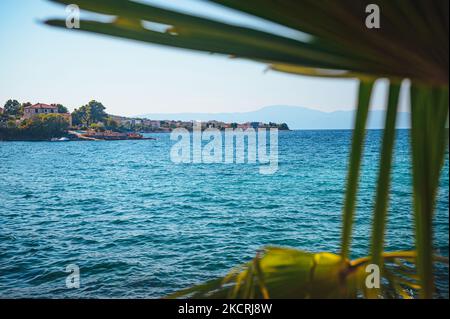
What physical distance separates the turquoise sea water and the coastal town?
8201mm

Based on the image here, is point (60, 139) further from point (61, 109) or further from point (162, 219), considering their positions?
point (162, 219)

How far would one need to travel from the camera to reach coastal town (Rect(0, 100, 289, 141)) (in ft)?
199

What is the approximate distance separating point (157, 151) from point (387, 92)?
6829 centimetres

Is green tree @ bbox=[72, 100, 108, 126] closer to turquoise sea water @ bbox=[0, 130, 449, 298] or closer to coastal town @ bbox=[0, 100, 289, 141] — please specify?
coastal town @ bbox=[0, 100, 289, 141]

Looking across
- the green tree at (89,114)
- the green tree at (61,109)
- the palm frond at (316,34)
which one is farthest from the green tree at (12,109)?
the palm frond at (316,34)

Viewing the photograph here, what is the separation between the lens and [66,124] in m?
66.1

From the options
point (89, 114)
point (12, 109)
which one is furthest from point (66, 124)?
point (12, 109)

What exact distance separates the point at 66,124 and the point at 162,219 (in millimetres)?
44849

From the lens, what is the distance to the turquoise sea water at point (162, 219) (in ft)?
47.2

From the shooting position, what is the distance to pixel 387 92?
57cm

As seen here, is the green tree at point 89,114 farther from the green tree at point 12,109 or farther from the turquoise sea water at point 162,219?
the turquoise sea water at point 162,219
